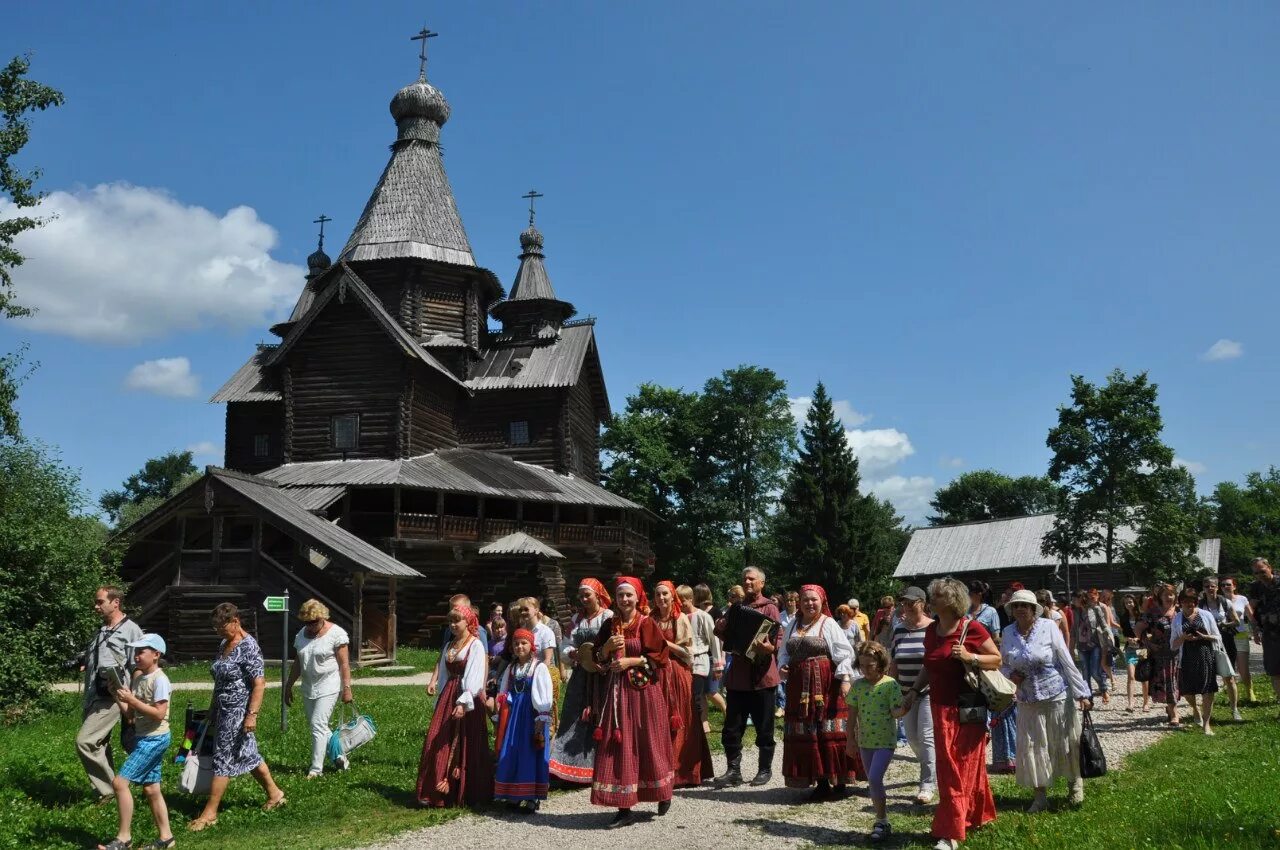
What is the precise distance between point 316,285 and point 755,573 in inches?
1285

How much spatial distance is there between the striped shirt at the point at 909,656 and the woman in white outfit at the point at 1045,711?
622 millimetres

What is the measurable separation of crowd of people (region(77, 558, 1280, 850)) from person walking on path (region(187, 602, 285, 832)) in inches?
0.6

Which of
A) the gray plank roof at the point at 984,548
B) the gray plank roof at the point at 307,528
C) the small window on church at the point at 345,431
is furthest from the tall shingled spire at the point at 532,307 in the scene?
the gray plank roof at the point at 984,548

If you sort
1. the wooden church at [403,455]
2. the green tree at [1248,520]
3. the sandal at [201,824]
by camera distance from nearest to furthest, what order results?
the sandal at [201,824]
the wooden church at [403,455]
the green tree at [1248,520]

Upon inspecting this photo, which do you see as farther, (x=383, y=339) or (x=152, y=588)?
(x=383, y=339)

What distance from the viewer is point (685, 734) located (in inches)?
345

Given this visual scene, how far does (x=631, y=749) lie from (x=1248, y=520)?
287 feet

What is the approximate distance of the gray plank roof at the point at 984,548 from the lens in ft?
164

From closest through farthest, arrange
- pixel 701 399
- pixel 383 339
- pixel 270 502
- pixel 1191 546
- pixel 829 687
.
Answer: pixel 829 687
pixel 270 502
pixel 383 339
pixel 1191 546
pixel 701 399

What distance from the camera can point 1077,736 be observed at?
740 centimetres

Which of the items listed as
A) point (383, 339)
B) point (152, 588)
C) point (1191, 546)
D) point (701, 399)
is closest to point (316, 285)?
point (383, 339)

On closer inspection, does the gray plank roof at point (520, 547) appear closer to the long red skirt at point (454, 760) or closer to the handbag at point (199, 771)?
the long red skirt at point (454, 760)

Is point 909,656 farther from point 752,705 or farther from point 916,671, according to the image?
point 752,705

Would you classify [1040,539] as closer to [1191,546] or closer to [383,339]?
[1191,546]
